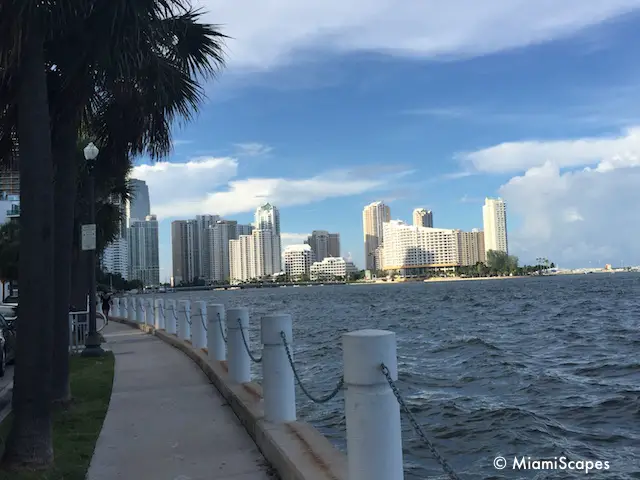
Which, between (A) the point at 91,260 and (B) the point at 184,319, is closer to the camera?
(A) the point at 91,260

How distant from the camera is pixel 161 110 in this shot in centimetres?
952

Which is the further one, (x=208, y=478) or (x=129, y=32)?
(x=129, y=32)

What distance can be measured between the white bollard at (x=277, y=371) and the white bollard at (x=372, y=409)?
8.40 feet

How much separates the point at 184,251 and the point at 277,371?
168 m

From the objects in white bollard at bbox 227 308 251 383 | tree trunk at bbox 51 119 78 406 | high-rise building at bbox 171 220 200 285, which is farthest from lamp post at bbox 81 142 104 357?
high-rise building at bbox 171 220 200 285

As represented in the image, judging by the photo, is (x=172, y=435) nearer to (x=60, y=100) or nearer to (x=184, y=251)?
(x=60, y=100)

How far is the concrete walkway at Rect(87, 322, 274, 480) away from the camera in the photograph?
5594 mm

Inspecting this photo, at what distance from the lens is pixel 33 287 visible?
5477 millimetres

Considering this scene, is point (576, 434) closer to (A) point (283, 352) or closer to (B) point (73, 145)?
(A) point (283, 352)

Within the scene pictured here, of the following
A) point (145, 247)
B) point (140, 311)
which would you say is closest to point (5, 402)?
point (140, 311)

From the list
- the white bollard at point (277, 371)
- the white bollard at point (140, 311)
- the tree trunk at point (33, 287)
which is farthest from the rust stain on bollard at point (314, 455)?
the white bollard at point (140, 311)

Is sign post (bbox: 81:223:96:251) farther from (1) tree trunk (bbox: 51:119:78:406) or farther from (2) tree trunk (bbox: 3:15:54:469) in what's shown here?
(2) tree trunk (bbox: 3:15:54:469)

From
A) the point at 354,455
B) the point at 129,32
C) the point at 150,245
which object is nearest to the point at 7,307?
the point at 129,32

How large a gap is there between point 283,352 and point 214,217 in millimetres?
194548
